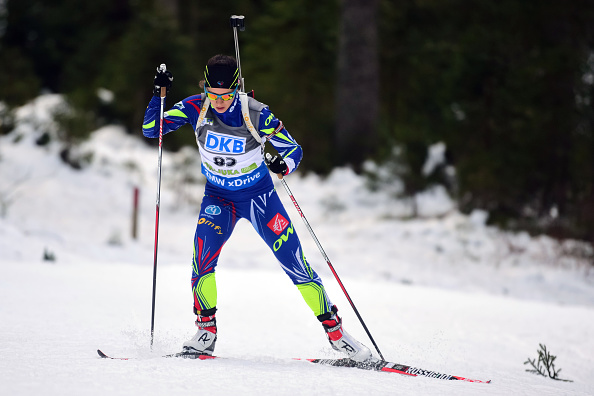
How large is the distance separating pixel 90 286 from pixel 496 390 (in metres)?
4.05

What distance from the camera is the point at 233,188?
4164mm

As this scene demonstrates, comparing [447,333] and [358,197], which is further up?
[358,197]

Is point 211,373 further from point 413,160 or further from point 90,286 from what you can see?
point 413,160

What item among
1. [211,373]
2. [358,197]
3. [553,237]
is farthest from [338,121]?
[211,373]

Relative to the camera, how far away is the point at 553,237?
9164 mm

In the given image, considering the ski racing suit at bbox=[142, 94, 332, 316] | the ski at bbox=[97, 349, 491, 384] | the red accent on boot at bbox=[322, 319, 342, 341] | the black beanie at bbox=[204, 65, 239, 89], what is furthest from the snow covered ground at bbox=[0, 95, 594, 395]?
the black beanie at bbox=[204, 65, 239, 89]

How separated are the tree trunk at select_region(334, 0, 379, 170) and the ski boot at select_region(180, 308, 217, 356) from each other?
10.3 m

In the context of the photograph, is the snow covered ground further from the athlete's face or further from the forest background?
the athlete's face

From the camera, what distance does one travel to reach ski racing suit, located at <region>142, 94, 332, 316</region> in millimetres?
4078

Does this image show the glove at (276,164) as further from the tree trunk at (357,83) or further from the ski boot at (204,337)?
the tree trunk at (357,83)

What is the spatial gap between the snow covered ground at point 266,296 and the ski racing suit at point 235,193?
21.6 inches

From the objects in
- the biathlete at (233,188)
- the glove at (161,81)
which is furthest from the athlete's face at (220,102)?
the glove at (161,81)

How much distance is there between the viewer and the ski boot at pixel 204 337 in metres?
4.09

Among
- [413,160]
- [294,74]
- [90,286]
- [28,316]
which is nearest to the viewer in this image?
[28,316]
